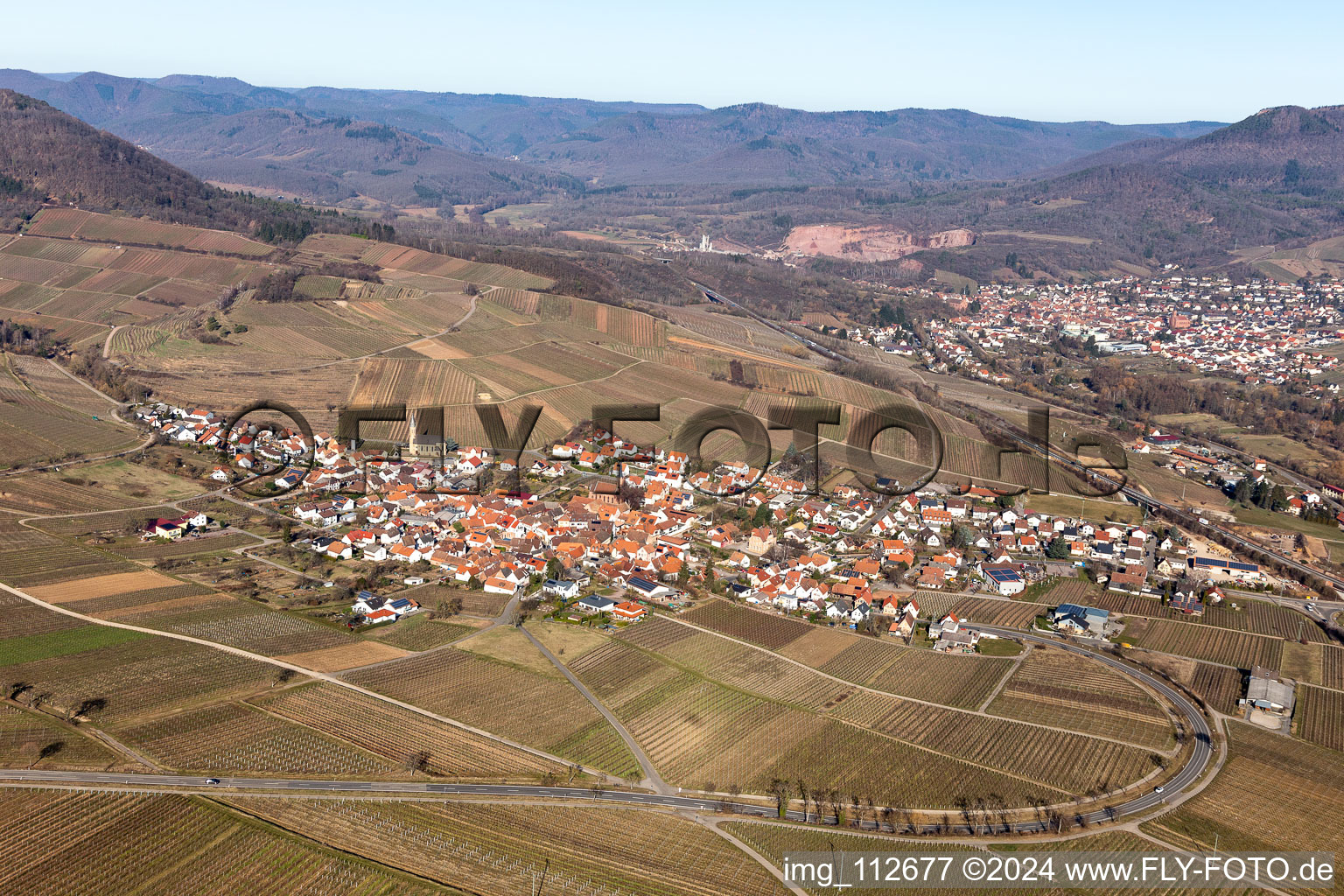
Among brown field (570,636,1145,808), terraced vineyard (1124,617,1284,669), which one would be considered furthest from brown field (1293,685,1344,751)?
brown field (570,636,1145,808)

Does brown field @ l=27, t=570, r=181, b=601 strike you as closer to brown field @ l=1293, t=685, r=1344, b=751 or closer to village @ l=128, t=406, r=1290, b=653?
village @ l=128, t=406, r=1290, b=653

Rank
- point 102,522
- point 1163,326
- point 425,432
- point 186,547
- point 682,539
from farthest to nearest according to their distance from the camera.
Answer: point 1163,326 → point 425,432 → point 682,539 → point 102,522 → point 186,547

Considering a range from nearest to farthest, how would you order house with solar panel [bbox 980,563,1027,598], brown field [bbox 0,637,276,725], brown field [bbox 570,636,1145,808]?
brown field [bbox 570,636,1145,808]
brown field [bbox 0,637,276,725]
house with solar panel [bbox 980,563,1027,598]

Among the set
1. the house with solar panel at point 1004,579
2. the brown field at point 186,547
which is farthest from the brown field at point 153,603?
the house with solar panel at point 1004,579

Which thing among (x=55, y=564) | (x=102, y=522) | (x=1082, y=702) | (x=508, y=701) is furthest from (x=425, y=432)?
(x=1082, y=702)

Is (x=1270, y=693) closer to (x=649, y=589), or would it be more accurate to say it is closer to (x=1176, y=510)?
(x=649, y=589)

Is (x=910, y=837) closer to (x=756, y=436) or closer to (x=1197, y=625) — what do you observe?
(x=1197, y=625)

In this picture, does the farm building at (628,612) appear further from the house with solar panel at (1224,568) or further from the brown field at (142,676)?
the house with solar panel at (1224,568)
